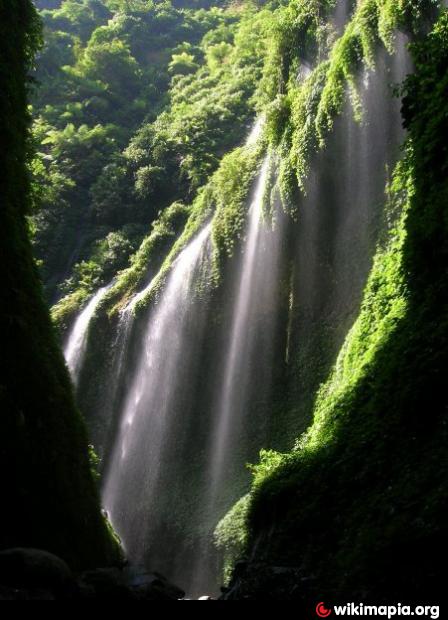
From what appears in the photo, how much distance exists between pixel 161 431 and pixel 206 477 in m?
2.60

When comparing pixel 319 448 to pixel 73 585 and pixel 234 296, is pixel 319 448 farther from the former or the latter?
pixel 234 296

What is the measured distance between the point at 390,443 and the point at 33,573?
426 centimetres

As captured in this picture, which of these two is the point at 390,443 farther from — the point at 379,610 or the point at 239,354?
the point at 239,354

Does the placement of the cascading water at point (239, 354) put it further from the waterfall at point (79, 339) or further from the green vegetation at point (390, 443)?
the green vegetation at point (390, 443)

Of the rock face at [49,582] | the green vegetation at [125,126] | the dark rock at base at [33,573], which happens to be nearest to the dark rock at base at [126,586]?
the rock face at [49,582]

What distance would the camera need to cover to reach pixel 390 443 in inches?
281

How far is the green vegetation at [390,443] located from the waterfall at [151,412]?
5.46 m

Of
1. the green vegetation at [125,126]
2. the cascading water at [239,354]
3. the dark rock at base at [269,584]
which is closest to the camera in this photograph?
the dark rock at base at [269,584]

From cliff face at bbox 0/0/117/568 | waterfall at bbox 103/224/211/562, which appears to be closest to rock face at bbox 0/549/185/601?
cliff face at bbox 0/0/117/568

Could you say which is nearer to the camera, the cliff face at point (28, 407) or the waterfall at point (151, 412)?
the cliff face at point (28, 407)

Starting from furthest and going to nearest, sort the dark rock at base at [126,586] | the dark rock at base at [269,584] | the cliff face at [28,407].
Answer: the cliff face at [28,407]
the dark rock at base at [126,586]
the dark rock at base at [269,584]

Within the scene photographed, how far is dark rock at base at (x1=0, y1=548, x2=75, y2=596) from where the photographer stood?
580 cm

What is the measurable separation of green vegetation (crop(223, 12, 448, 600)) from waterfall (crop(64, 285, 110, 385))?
10.7 metres

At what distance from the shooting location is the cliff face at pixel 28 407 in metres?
7.89
